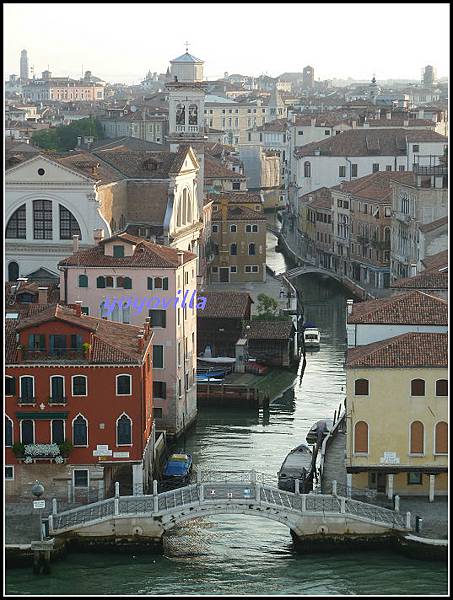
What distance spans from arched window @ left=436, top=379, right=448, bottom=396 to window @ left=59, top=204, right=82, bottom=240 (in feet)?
40.9

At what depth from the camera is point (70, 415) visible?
19.8 meters

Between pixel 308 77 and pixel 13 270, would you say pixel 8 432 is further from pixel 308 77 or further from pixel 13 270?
pixel 308 77

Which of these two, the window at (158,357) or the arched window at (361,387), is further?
the window at (158,357)

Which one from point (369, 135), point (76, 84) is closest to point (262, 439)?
point (369, 135)

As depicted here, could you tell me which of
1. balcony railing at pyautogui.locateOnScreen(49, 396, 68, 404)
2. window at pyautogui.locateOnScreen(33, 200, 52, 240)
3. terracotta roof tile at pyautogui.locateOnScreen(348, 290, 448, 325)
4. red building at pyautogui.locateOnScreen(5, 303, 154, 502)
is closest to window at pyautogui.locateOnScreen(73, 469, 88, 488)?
red building at pyautogui.locateOnScreen(5, 303, 154, 502)

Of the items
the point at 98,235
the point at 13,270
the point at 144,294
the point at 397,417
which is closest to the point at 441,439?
the point at 397,417

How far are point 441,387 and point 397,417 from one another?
0.63 metres

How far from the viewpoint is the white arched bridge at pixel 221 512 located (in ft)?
62.3

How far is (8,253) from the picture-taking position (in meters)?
30.5

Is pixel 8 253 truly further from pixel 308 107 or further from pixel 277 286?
pixel 308 107

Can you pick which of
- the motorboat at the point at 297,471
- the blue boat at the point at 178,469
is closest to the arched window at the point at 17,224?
the blue boat at the point at 178,469

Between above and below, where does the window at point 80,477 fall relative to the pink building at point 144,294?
below

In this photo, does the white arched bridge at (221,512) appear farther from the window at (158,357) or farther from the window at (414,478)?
the window at (158,357)

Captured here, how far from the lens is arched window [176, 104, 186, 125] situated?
38.9 meters
